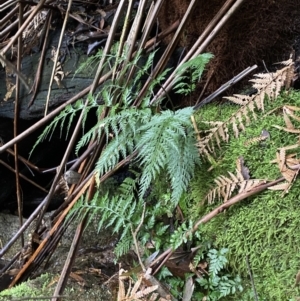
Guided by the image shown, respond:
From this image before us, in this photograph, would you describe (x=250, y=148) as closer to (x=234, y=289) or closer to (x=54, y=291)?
(x=234, y=289)

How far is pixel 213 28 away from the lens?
65.8 inches

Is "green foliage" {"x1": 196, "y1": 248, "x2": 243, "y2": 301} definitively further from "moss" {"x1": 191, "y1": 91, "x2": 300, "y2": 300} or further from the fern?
the fern

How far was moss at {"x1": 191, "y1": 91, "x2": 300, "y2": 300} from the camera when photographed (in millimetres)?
1190

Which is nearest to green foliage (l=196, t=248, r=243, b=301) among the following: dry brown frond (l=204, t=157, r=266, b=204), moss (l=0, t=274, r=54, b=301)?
dry brown frond (l=204, t=157, r=266, b=204)

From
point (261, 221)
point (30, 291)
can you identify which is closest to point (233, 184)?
point (261, 221)

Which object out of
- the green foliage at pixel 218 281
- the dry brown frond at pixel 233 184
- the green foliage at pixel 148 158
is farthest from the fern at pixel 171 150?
the green foliage at pixel 218 281

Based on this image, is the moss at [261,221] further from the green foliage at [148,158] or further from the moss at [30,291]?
the moss at [30,291]

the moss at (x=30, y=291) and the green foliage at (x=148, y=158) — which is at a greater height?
the green foliage at (x=148, y=158)

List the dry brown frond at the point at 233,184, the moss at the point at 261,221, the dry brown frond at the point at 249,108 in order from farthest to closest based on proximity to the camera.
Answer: the dry brown frond at the point at 249,108, the dry brown frond at the point at 233,184, the moss at the point at 261,221

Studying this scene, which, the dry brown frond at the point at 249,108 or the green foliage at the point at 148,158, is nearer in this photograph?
the green foliage at the point at 148,158

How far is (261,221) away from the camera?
1.26 metres

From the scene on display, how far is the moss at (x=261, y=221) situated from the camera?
3.91 feet

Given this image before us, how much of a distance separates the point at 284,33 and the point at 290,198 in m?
0.86

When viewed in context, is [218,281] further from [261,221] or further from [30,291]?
[30,291]
